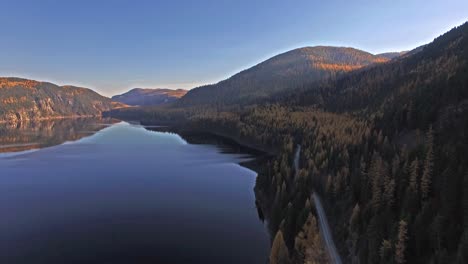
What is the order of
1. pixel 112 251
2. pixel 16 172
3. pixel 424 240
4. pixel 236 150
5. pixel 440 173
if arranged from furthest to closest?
pixel 236 150
pixel 16 172
pixel 112 251
pixel 440 173
pixel 424 240

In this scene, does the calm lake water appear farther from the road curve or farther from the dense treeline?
the road curve

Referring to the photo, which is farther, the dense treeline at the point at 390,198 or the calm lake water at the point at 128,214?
the calm lake water at the point at 128,214

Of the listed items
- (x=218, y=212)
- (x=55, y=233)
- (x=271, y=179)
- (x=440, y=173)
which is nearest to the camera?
(x=440, y=173)

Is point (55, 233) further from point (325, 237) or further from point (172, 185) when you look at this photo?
point (325, 237)

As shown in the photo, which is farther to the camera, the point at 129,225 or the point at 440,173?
the point at 129,225

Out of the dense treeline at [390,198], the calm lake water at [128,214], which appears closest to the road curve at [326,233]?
the dense treeline at [390,198]

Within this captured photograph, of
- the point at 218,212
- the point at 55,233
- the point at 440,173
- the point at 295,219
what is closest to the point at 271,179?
the point at 218,212

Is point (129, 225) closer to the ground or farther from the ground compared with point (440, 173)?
closer to the ground

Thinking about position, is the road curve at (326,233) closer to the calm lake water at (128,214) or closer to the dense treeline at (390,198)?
the dense treeline at (390,198)

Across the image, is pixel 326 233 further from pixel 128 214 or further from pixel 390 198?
pixel 128 214
